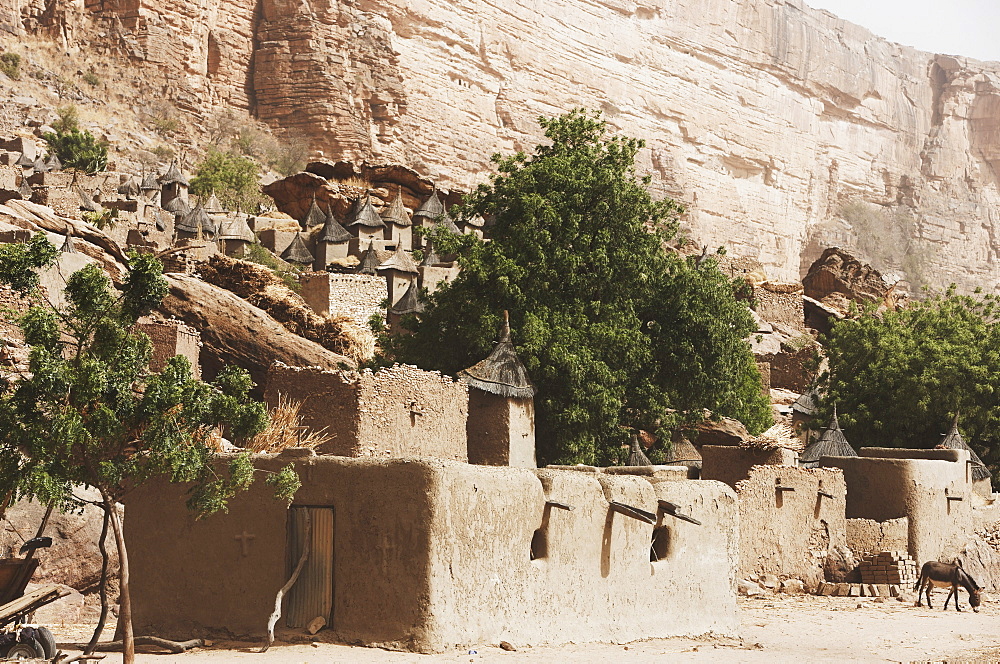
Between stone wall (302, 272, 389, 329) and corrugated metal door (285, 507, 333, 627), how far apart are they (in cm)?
2031

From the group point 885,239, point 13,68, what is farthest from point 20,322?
point 885,239

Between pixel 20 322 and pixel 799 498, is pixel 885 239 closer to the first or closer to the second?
pixel 799 498

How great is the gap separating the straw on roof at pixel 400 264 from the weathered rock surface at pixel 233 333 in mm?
15099

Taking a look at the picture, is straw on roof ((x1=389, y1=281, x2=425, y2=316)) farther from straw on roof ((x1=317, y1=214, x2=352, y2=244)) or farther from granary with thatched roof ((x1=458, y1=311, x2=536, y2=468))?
granary with thatched roof ((x1=458, y1=311, x2=536, y2=468))

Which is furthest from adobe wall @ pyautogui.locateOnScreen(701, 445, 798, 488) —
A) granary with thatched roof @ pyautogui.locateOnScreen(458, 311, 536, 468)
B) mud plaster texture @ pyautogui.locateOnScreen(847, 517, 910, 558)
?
granary with thatched roof @ pyautogui.locateOnScreen(458, 311, 536, 468)

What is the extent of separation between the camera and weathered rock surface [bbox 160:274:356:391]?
708 inches

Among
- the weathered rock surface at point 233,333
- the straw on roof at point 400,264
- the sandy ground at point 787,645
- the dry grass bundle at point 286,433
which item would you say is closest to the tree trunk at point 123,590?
the sandy ground at point 787,645

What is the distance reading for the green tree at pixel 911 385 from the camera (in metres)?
28.3

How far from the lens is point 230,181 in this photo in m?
57.3

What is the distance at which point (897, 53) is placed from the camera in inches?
4641

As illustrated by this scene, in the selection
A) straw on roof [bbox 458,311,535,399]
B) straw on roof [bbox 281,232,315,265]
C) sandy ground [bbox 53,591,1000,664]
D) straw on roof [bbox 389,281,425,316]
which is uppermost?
straw on roof [bbox 281,232,315,265]

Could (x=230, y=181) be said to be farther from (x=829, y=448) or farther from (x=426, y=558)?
(x=426, y=558)

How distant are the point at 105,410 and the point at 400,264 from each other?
24.9 meters

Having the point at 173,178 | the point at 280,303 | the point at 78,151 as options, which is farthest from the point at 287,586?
Answer: the point at 78,151
